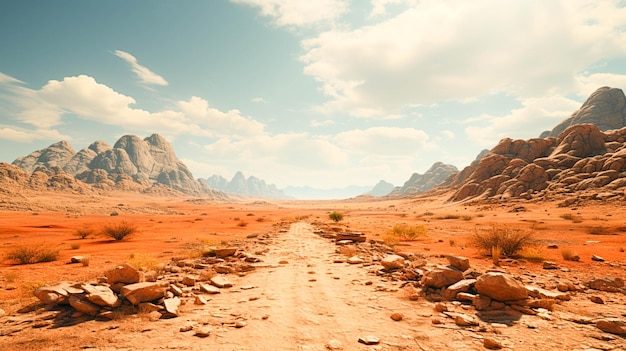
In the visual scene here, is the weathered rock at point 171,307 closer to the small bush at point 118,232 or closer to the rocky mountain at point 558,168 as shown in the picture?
the small bush at point 118,232

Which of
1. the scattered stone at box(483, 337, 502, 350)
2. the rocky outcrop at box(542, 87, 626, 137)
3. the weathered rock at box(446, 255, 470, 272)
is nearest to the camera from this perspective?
the scattered stone at box(483, 337, 502, 350)

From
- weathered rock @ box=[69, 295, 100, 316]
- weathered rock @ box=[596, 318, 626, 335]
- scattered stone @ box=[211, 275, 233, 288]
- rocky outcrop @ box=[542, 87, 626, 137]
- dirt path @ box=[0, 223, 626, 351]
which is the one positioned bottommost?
scattered stone @ box=[211, 275, 233, 288]

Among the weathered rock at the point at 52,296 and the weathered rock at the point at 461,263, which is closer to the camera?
the weathered rock at the point at 52,296

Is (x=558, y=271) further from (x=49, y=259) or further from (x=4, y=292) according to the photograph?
(x=49, y=259)

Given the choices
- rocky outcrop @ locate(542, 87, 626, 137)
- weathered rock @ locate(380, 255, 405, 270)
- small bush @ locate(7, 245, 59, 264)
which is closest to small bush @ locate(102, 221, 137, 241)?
small bush @ locate(7, 245, 59, 264)

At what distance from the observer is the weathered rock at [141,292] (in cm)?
666

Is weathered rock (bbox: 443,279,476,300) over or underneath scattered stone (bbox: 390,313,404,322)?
over

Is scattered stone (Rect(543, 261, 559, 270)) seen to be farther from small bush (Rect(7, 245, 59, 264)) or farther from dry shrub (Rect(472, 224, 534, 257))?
small bush (Rect(7, 245, 59, 264))

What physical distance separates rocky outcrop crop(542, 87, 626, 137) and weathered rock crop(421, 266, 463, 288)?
472ft

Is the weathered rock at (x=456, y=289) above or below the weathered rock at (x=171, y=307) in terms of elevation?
A: above

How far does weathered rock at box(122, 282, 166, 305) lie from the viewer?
6.66 m

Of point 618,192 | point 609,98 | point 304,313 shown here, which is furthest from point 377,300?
point 609,98

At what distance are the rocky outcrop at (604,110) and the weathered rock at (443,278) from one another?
472 feet

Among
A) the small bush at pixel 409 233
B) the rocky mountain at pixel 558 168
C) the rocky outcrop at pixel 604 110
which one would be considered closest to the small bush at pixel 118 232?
the small bush at pixel 409 233
